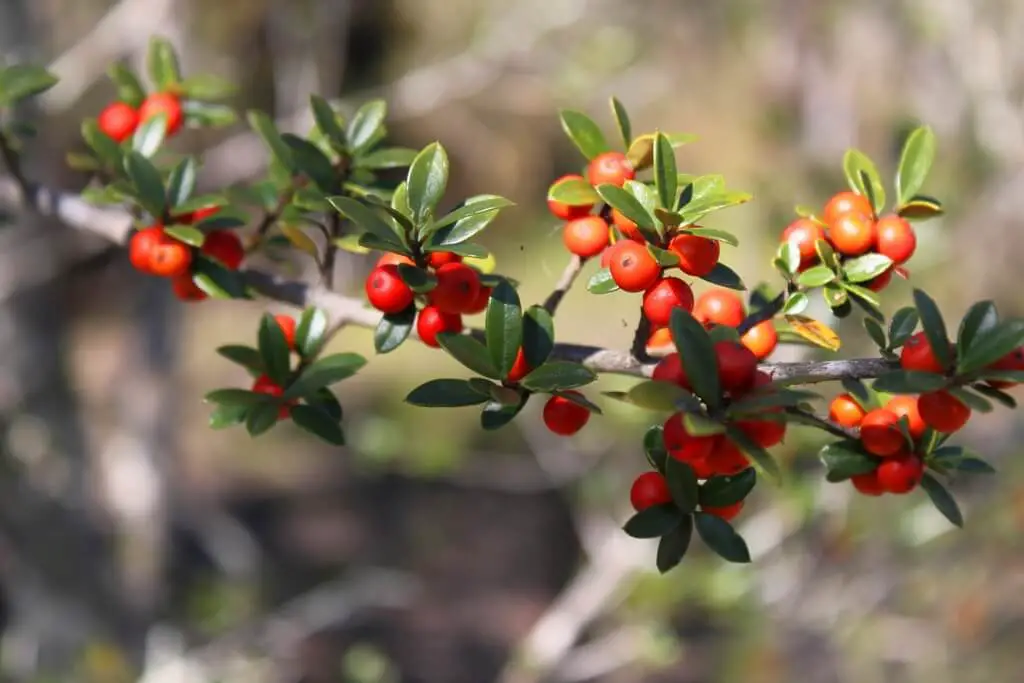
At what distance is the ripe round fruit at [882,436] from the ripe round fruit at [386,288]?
46cm

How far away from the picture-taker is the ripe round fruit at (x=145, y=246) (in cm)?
96

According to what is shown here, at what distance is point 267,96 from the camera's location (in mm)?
7438

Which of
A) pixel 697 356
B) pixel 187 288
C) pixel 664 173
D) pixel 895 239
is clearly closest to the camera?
pixel 697 356

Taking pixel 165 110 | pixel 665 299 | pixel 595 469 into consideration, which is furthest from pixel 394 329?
pixel 595 469

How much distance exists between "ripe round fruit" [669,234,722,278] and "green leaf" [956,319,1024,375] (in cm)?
23

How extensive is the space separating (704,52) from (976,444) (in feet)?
12.6

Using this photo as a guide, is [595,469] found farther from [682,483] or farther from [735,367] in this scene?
[735,367]

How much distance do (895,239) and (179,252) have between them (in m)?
0.76

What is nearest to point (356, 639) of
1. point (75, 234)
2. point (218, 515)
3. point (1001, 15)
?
point (218, 515)

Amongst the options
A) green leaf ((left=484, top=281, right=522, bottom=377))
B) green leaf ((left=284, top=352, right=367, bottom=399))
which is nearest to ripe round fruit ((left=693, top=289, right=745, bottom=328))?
green leaf ((left=484, top=281, right=522, bottom=377))

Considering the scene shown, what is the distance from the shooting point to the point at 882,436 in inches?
32.6

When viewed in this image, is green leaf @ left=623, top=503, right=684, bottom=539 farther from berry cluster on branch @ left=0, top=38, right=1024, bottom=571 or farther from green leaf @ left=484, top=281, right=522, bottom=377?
green leaf @ left=484, top=281, right=522, bottom=377

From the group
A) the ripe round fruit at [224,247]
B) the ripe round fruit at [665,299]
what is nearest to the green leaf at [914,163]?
the ripe round fruit at [665,299]

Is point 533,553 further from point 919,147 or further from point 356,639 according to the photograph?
point 919,147
